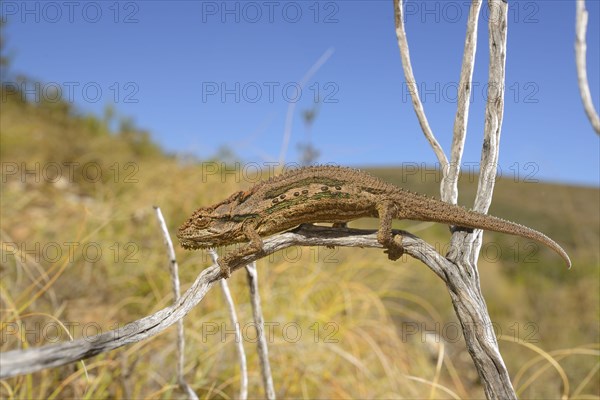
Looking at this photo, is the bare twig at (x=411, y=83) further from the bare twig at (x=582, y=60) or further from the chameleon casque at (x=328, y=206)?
the bare twig at (x=582, y=60)

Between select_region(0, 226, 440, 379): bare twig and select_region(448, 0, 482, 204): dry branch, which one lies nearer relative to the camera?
select_region(0, 226, 440, 379): bare twig

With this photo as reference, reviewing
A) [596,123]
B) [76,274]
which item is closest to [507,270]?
[76,274]

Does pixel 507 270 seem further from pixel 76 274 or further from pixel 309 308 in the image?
pixel 76 274

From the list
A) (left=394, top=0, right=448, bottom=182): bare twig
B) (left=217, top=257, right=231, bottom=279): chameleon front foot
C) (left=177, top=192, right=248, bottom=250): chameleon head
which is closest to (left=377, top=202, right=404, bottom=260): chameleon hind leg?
(left=394, top=0, right=448, bottom=182): bare twig

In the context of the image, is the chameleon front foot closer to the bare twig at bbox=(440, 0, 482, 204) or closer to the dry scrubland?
the bare twig at bbox=(440, 0, 482, 204)

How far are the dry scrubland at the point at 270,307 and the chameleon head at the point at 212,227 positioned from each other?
114cm

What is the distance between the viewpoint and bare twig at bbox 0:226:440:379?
1.32 m

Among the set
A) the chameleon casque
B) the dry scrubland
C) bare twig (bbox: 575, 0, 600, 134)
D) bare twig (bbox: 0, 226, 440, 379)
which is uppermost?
bare twig (bbox: 575, 0, 600, 134)

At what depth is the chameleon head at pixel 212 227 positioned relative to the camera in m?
2.95

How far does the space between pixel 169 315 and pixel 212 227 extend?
4.04 ft

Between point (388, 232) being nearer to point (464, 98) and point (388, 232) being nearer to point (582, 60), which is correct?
point (464, 98)

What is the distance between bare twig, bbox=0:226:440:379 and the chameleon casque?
5.8 inches

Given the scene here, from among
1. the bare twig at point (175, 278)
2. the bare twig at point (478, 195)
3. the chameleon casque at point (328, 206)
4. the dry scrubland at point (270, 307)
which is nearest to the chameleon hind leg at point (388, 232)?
the chameleon casque at point (328, 206)

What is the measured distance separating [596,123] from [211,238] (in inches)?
83.6
